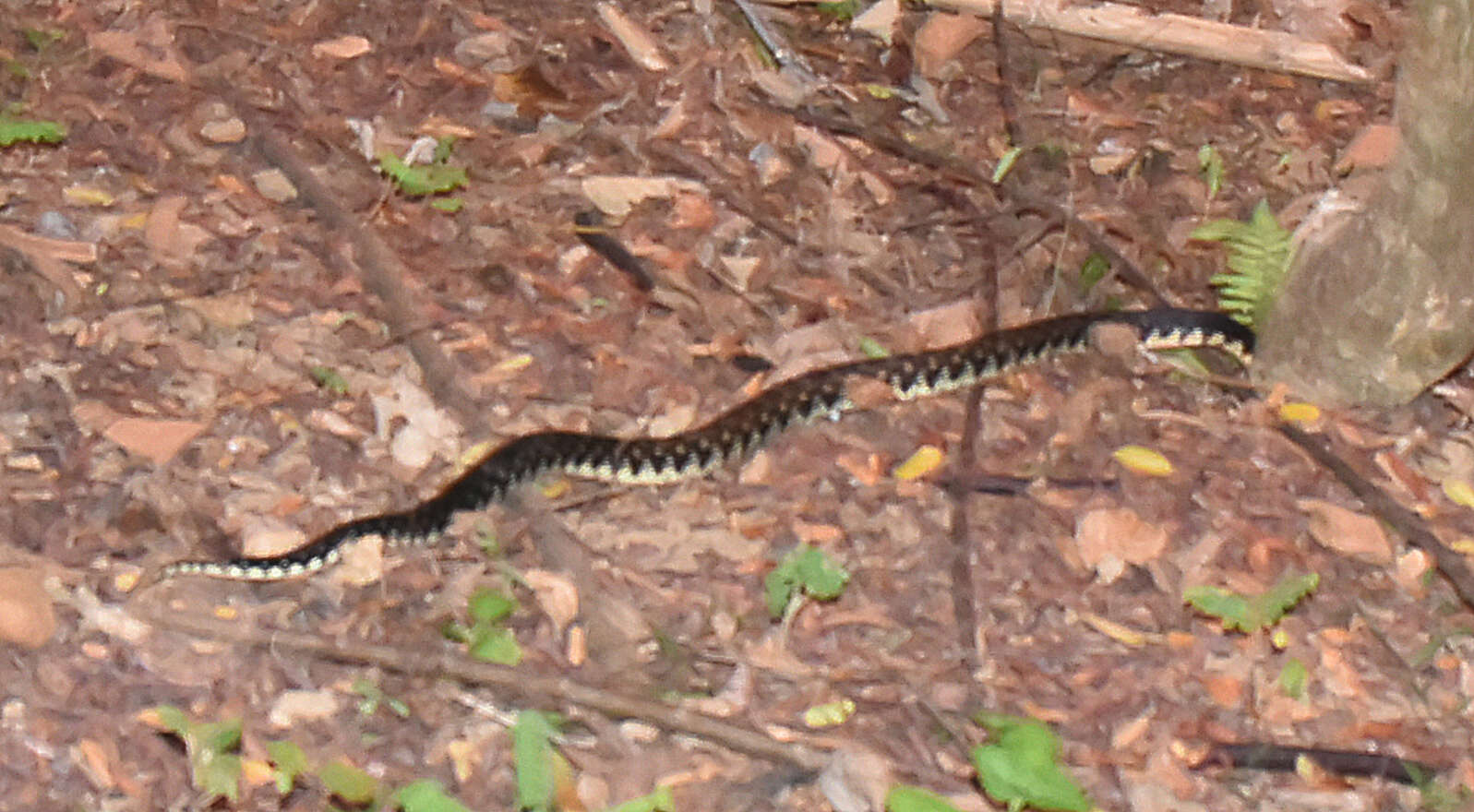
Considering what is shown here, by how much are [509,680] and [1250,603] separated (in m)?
2.53

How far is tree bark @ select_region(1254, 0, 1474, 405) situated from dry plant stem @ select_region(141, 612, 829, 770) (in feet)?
9.63

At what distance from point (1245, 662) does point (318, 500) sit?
10.8 feet

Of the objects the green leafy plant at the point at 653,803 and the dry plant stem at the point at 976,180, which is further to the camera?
the dry plant stem at the point at 976,180

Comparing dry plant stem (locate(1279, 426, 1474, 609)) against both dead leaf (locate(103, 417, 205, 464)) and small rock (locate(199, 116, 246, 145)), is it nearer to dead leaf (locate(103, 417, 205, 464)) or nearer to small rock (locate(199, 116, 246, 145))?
dead leaf (locate(103, 417, 205, 464))

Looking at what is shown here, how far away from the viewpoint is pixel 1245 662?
5.80 metres

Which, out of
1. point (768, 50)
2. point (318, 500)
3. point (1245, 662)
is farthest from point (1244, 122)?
point (318, 500)

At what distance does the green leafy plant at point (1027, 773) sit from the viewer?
197 inches

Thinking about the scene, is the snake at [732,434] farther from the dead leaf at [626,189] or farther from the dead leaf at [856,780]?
the dead leaf at [856,780]

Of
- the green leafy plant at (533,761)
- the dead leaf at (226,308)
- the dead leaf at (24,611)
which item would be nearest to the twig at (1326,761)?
the green leafy plant at (533,761)

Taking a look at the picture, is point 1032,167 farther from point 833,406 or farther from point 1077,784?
point 1077,784

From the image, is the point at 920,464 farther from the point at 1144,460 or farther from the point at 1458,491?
the point at 1458,491

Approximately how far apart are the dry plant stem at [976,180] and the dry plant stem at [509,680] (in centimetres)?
328

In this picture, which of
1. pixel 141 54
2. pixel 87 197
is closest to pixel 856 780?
pixel 87 197

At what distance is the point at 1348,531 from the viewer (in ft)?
21.0
